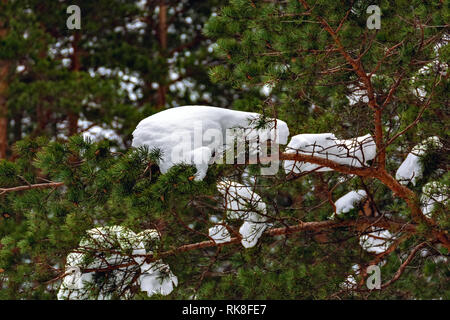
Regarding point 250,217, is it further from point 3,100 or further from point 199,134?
point 3,100

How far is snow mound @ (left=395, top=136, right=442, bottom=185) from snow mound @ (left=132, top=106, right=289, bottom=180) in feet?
4.48

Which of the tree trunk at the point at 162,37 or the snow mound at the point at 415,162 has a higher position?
the tree trunk at the point at 162,37

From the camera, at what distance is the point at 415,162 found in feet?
14.4

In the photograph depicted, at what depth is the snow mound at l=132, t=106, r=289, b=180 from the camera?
128 inches

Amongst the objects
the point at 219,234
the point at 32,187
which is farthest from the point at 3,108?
the point at 32,187

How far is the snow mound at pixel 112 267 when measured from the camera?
387cm

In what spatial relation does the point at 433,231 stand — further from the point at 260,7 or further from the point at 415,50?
the point at 260,7

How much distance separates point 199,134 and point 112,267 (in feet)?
4.08

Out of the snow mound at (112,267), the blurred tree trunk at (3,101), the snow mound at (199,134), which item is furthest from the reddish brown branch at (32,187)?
the blurred tree trunk at (3,101)

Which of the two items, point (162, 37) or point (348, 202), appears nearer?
point (348, 202)

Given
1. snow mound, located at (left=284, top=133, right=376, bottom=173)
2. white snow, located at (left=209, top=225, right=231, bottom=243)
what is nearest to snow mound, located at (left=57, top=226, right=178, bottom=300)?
white snow, located at (left=209, top=225, right=231, bottom=243)

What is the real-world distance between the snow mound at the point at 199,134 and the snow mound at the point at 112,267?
0.92 meters

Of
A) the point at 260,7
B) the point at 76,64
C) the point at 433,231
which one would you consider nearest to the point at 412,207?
the point at 433,231

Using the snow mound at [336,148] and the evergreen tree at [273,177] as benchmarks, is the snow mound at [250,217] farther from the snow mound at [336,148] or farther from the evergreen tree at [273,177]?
the snow mound at [336,148]
